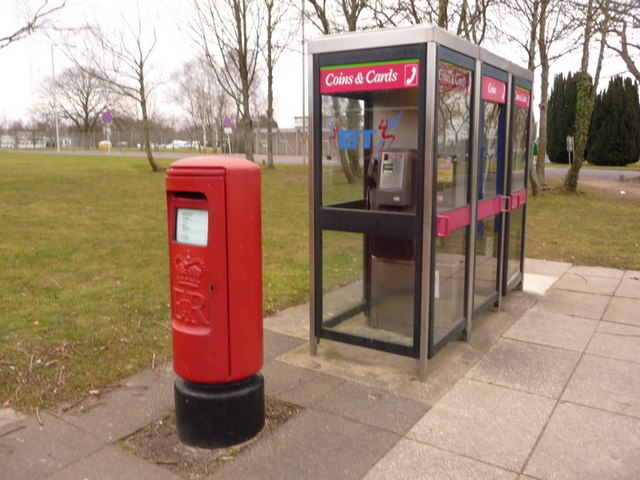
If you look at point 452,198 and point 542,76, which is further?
point 542,76

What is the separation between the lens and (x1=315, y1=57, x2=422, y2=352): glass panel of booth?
4195mm

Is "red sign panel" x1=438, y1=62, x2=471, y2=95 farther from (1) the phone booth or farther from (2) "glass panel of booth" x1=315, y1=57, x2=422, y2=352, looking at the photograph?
(2) "glass panel of booth" x1=315, y1=57, x2=422, y2=352

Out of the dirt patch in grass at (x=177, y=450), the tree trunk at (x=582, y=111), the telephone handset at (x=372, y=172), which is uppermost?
the tree trunk at (x=582, y=111)

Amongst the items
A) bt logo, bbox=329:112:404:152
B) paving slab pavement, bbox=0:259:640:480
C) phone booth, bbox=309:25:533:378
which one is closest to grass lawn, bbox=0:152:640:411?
paving slab pavement, bbox=0:259:640:480

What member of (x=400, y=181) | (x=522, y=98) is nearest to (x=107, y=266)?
(x=400, y=181)

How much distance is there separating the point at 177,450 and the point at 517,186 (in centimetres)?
427

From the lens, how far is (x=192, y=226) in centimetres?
303

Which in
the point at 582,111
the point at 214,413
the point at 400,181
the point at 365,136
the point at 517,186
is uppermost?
the point at 582,111

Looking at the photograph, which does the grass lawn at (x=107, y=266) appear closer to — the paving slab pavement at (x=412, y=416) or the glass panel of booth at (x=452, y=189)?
the paving slab pavement at (x=412, y=416)

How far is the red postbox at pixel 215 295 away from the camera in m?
2.96

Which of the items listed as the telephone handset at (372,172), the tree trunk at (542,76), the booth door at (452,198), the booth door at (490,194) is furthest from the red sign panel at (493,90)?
the tree trunk at (542,76)

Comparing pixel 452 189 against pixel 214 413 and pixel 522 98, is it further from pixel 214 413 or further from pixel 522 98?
pixel 214 413

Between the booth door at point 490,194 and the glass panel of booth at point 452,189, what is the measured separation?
32 cm

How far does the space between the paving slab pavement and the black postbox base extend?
0.14m
